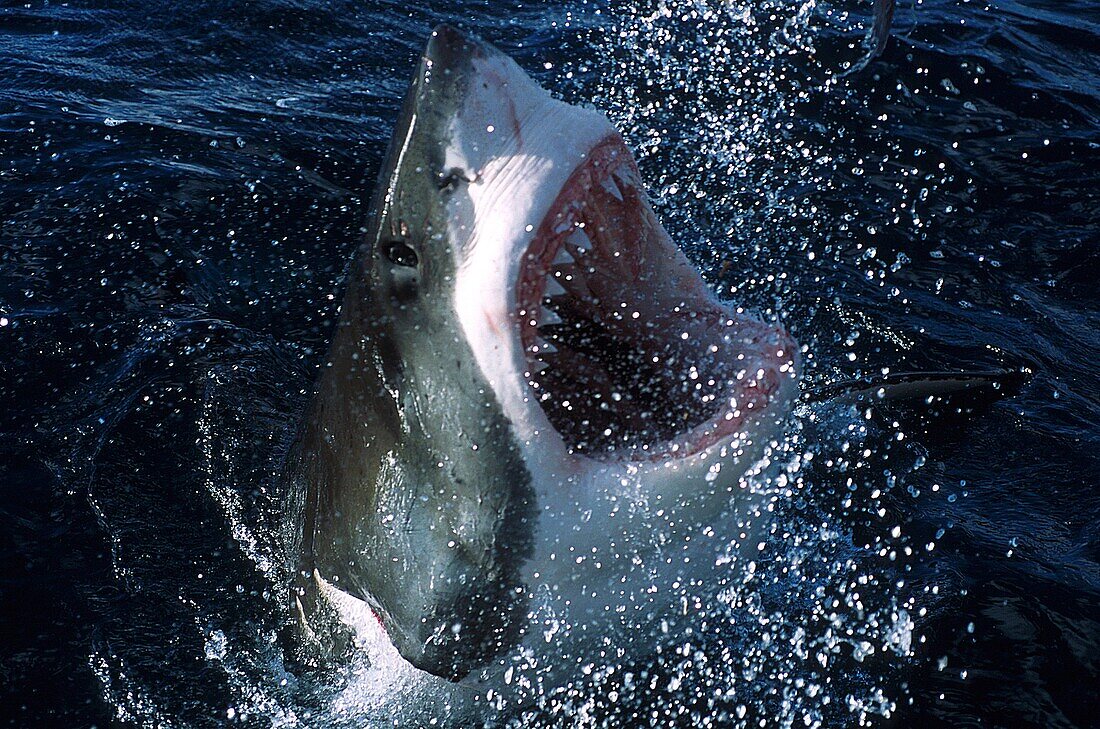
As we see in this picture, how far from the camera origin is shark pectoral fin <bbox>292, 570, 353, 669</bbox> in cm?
250

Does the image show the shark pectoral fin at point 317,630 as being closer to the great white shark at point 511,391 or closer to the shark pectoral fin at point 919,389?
the great white shark at point 511,391

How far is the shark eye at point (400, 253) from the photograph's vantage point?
2.11m

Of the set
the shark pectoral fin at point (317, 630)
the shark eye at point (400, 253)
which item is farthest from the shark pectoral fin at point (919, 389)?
the shark pectoral fin at point (317, 630)

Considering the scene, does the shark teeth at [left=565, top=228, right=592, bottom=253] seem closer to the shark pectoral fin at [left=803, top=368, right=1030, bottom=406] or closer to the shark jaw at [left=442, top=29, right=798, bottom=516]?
the shark jaw at [left=442, top=29, right=798, bottom=516]

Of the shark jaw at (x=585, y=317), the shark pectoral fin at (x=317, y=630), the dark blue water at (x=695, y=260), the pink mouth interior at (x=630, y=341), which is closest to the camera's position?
the shark jaw at (x=585, y=317)

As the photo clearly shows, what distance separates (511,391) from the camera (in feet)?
6.88

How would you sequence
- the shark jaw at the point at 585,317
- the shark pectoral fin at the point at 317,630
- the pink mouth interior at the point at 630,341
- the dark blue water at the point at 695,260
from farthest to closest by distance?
the dark blue water at the point at 695,260 < the shark pectoral fin at the point at 317,630 < the pink mouth interior at the point at 630,341 < the shark jaw at the point at 585,317

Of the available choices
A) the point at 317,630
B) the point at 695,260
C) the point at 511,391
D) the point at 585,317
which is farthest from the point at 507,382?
the point at 695,260

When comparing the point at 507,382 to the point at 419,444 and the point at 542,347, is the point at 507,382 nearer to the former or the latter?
the point at 542,347

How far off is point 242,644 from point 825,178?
2.95 metres

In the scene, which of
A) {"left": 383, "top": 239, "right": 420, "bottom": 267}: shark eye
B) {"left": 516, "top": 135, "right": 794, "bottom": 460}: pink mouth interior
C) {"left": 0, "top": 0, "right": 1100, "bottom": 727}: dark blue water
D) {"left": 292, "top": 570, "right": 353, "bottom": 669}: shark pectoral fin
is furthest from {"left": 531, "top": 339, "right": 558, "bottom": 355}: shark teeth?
{"left": 292, "top": 570, "right": 353, "bottom": 669}: shark pectoral fin

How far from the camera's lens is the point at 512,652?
2371mm

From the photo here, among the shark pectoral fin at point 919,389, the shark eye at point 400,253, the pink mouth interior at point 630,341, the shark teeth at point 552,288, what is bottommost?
the shark pectoral fin at point 919,389

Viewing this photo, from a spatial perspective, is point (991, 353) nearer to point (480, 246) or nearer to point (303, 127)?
point (480, 246)
